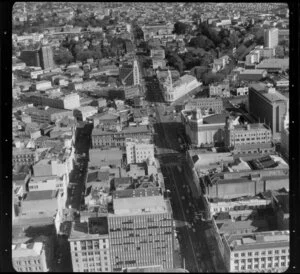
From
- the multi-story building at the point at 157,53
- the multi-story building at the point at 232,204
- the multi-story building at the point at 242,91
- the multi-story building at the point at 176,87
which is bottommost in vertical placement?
the multi-story building at the point at 232,204

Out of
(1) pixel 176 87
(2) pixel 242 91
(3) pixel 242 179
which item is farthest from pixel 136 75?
(3) pixel 242 179

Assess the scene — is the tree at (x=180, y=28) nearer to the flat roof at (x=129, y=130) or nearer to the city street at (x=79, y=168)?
the flat roof at (x=129, y=130)

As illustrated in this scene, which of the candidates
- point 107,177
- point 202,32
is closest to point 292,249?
point 107,177

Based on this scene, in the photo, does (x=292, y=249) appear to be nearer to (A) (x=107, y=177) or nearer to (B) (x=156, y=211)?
(B) (x=156, y=211)

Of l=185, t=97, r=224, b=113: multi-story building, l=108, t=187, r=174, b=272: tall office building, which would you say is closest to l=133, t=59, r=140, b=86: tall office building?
l=185, t=97, r=224, b=113: multi-story building

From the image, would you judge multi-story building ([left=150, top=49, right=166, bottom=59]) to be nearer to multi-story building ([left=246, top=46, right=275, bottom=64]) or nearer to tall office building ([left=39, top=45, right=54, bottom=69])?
multi-story building ([left=246, top=46, right=275, bottom=64])

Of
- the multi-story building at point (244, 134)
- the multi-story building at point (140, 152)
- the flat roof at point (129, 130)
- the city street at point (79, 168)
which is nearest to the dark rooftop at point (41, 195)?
the city street at point (79, 168)

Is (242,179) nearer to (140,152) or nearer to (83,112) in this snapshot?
(140,152)
